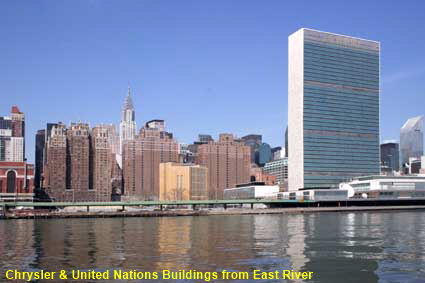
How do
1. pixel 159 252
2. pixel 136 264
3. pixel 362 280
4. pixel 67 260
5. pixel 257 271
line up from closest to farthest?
1. pixel 362 280
2. pixel 257 271
3. pixel 136 264
4. pixel 67 260
5. pixel 159 252

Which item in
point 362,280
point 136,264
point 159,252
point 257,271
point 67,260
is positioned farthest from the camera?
point 159,252

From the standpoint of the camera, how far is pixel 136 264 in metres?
51.9

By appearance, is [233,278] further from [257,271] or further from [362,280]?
[362,280]

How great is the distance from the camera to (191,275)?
45.0 meters

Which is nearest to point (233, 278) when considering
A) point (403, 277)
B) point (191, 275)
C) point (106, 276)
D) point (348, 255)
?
point (191, 275)

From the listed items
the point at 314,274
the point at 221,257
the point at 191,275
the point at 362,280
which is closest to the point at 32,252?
the point at 221,257

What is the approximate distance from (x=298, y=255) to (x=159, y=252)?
1479cm

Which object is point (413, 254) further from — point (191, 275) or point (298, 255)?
point (191, 275)

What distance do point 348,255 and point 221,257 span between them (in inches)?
498

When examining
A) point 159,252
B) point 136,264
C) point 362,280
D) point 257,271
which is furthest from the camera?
point 159,252

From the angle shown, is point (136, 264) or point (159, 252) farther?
point (159, 252)

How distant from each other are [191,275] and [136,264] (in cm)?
863

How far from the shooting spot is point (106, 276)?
45.1m

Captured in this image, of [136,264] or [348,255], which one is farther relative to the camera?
[348,255]
